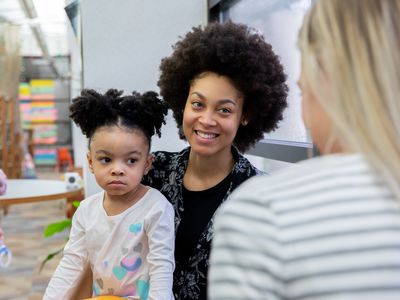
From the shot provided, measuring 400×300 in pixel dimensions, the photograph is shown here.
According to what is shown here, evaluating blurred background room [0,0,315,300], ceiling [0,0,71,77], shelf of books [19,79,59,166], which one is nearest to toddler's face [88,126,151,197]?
blurred background room [0,0,315,300]

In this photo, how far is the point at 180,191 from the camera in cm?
171

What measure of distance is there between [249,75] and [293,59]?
506mm

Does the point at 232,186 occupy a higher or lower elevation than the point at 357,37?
lower

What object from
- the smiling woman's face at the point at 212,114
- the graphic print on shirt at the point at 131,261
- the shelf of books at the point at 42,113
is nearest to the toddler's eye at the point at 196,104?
the smiling woman's face at the point at 212,114

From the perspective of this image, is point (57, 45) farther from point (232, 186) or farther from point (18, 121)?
point (232, 186)

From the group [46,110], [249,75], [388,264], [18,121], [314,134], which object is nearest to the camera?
[388,264]

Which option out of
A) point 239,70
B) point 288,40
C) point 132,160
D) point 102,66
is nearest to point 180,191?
point 132,160

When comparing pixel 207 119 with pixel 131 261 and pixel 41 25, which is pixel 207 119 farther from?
pixel 41 25

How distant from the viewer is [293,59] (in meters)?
2.06

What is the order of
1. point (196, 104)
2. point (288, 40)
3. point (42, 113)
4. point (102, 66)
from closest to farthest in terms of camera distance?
point (196, 104) < point (288, 40) < point (102, 66) < point (42, 113)

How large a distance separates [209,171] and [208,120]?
0.22 m

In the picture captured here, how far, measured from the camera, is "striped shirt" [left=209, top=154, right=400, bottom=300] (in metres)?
0.56

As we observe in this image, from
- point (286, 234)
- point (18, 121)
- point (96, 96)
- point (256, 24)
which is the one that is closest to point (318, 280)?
point (286, 234)

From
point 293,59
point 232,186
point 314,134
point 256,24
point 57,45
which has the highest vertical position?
point 57,45
